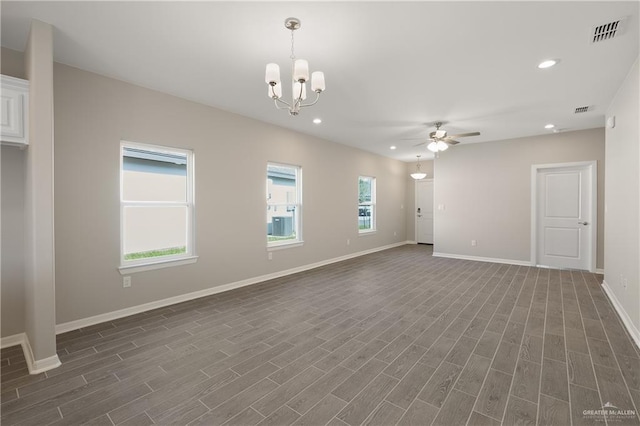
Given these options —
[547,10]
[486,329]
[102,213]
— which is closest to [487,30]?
[547,10]

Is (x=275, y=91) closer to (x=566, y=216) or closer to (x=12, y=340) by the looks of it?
(x=12, y=340)

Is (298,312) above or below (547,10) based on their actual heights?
below

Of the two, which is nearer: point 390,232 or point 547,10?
point 547,10

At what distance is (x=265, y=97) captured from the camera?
3.82 m

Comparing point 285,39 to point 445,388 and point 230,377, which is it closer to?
point 230,377

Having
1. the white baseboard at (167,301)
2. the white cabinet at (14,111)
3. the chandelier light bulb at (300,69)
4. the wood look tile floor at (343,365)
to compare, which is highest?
Answer: the chandelier light bulb at (300,69)

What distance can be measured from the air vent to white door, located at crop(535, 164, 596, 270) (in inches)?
156

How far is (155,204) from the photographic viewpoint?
364 cm

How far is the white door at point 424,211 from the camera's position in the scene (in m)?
9.14

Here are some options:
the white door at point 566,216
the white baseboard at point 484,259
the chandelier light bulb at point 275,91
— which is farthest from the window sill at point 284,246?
the white door at point 566,216

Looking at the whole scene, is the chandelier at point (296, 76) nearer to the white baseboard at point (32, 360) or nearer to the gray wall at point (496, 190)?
the white baseboard at point (32, 360)

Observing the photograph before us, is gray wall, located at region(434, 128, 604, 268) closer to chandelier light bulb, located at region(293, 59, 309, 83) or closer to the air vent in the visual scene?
the air vent

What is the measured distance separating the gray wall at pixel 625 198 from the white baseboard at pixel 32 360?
5130 millimetres

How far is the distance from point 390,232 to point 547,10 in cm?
683
